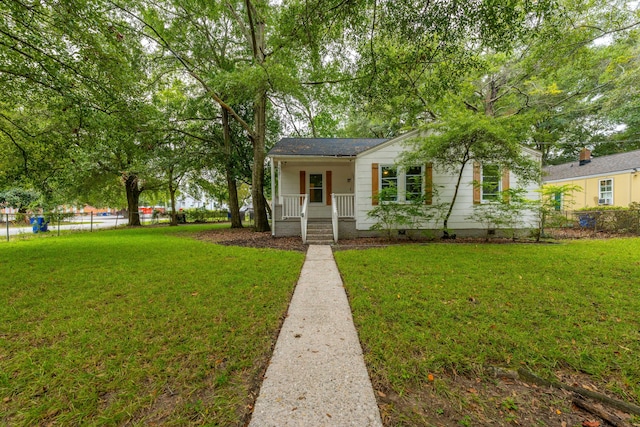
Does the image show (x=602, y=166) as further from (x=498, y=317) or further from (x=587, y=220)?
(x=498, y=317)

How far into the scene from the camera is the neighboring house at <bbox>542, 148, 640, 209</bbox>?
1404 centimetres

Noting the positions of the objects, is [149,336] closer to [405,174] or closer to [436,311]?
[436,311]

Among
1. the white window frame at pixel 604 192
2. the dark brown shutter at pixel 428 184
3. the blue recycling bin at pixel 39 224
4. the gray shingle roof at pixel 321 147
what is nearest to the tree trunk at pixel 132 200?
the blue recycling bin at pixel 39 224

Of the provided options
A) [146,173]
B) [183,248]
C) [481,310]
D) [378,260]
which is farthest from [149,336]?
[146,173]

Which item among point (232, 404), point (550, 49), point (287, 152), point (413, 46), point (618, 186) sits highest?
point (550, 49)

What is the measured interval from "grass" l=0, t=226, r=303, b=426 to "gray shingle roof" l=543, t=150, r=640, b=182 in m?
18.1

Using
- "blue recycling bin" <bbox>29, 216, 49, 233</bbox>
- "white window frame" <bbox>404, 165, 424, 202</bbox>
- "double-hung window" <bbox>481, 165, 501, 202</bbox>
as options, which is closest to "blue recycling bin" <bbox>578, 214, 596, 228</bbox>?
"double-hung window" <bbox>481, 165, 501, 202</bbox>

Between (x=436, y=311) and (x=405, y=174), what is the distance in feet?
23.1

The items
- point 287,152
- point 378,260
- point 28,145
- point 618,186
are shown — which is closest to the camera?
point 378,260

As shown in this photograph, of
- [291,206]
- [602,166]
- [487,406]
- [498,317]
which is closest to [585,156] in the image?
[602,166]

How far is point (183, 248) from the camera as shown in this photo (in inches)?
304

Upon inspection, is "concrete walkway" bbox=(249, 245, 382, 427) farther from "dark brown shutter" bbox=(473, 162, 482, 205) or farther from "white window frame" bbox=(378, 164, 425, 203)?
"dark brown shutter" bbox=(473, 162, 482, 205)

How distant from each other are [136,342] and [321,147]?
982 cm

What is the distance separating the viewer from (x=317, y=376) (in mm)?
1999
